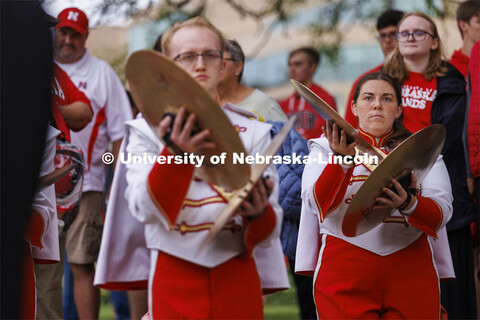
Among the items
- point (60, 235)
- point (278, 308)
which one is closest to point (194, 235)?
point (60, 235)

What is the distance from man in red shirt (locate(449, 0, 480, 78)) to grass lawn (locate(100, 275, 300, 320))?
12.9 feet

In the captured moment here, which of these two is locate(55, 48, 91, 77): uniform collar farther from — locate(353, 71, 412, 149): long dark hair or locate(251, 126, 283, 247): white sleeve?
locate(251, 126, 283, 247): white sleeve

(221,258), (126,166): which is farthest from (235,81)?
(221,258)

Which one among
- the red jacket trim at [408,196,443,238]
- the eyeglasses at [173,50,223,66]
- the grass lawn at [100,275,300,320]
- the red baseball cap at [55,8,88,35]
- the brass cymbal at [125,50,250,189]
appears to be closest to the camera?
the brass cymbal at [125,50,250,189]

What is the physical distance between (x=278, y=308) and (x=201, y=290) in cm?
756

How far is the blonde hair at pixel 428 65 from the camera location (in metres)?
5.62

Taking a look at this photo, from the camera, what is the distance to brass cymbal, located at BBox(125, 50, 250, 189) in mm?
2996

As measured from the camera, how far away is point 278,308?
10703 millimetres

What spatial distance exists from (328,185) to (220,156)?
0.90 m

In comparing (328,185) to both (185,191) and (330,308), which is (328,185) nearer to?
(330,308)

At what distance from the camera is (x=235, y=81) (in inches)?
223

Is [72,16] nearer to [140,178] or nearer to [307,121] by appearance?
[307,121]

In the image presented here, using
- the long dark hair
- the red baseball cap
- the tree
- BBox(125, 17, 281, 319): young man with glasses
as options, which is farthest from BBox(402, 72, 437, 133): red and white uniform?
the tree

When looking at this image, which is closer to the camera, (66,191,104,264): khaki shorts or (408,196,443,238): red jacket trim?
(408,196,443,238): red jacket trim
